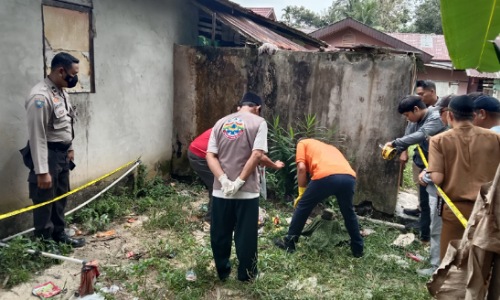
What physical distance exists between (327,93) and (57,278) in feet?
13.2

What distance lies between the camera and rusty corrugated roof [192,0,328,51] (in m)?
6.09

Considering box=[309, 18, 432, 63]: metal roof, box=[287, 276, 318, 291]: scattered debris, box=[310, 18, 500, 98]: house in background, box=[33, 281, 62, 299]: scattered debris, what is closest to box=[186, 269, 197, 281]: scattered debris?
box=[287, 276, 318, 291]: scattered debris

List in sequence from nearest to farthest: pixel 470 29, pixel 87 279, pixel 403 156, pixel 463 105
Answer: pixel 470 29 < pixel 463 105 < pixel 87 279 < pixel 403 156

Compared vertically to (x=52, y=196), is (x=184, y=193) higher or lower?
lower

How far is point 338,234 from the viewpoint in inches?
171

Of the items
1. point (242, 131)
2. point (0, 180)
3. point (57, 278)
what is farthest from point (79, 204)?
point (242, 131)

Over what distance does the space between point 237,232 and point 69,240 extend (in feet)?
6.37

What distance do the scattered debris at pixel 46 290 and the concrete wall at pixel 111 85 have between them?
41.7 inches

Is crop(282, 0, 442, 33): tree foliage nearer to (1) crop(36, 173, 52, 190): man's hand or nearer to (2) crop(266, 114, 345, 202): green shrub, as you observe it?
(2) crop(266, 114, 345, 202): green shrub

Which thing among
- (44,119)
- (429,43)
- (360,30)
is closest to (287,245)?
(44,119)

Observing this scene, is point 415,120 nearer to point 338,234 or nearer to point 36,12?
point 338,234

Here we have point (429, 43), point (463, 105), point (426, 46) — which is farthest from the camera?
point (429, 43)

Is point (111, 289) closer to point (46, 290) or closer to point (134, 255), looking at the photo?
point (46, 290)

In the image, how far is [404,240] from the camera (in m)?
4.59
